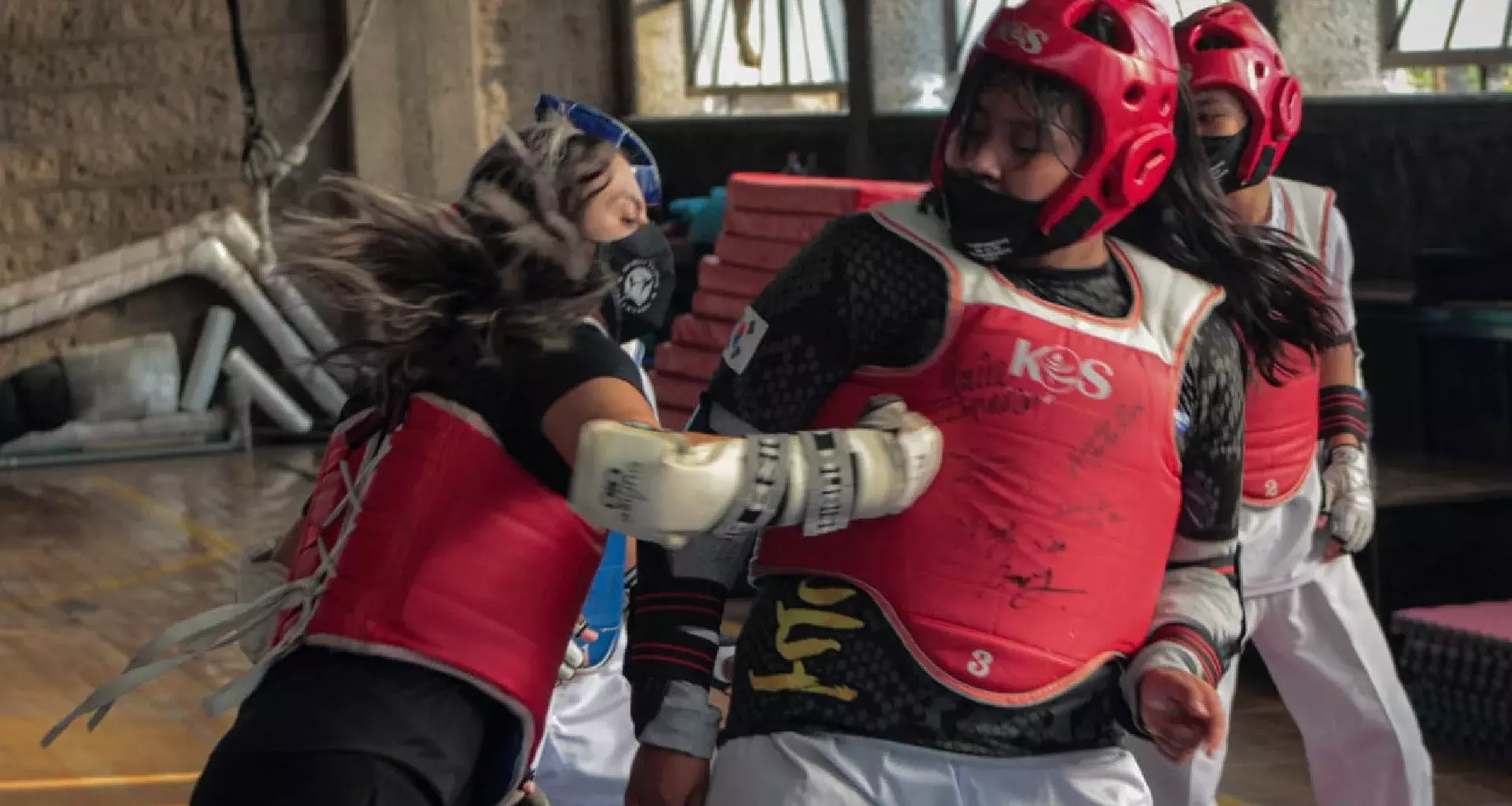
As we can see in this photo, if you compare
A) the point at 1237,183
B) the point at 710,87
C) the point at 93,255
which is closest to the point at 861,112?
the point at 710,87

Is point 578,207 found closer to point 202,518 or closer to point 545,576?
point 545,576

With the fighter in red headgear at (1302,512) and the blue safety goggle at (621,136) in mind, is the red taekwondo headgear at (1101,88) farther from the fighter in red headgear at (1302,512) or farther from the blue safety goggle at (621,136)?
the blue safety goggle at (621,136)

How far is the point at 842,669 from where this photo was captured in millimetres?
2031

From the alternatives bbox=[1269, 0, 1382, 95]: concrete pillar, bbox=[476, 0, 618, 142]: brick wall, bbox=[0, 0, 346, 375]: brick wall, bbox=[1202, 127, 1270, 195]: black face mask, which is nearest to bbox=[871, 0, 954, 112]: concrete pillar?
bbox=[476, 0, 618, 142]: brick wall

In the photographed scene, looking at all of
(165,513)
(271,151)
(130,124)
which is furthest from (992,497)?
(130,124)

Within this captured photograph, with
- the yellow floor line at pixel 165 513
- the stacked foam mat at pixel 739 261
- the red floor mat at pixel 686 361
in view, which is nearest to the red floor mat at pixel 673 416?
the stacked foam mat at pixel 739 261

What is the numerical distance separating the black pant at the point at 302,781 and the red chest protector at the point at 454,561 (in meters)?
0.14

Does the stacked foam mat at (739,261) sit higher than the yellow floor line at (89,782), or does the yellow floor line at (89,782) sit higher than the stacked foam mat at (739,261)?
the stacked foam mat at (739,261)

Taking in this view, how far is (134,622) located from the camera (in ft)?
20.5

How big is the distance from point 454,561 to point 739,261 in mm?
4761

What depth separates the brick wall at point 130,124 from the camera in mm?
10031

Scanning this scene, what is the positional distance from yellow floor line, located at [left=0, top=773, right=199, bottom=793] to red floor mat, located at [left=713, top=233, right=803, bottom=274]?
277cm

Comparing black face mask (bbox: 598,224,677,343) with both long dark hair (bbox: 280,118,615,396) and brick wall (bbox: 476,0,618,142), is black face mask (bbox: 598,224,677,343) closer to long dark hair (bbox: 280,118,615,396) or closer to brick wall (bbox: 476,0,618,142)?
long dark hair (bbox: 280,118,615,396)

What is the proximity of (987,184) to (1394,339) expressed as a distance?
15.3 ft
